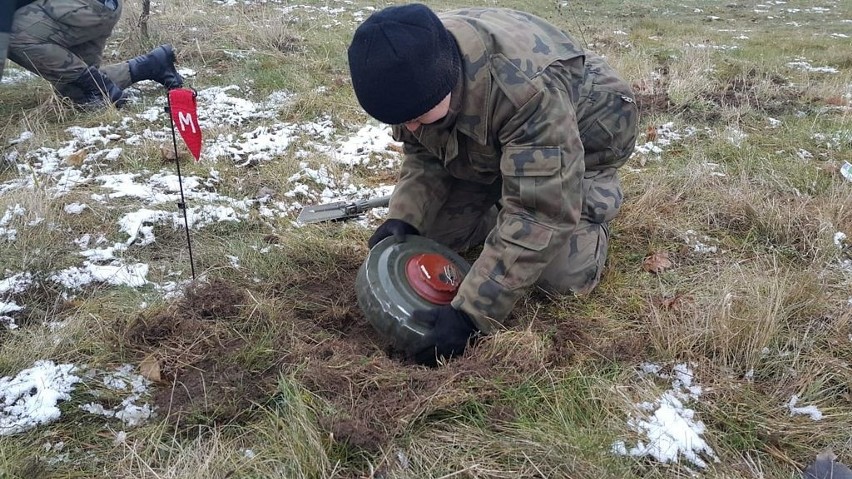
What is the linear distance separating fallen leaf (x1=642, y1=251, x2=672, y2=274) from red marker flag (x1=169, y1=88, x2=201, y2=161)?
2071 millimetres

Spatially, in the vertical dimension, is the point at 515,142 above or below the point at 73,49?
above

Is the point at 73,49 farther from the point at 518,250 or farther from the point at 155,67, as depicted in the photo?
the point at 518,250

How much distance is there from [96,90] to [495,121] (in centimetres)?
381

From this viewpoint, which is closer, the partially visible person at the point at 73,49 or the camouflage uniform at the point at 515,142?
the camouflage uniform at the point at 515,142

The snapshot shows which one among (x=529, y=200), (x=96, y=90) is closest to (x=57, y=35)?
(x=96, y=90)

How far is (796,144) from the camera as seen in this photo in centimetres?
427

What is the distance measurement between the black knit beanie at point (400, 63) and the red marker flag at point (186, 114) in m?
Result: 0.75

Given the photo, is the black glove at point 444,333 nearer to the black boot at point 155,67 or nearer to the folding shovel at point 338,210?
the folding shovel at point 338,210

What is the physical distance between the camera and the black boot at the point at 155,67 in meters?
4.93

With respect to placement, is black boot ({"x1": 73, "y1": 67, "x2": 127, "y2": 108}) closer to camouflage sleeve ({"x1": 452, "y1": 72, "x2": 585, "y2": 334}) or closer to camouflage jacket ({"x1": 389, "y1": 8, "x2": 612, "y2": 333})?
camouflage jacket ({"x1": 389, "y1": 8, "x2": 612, "y2": 333})

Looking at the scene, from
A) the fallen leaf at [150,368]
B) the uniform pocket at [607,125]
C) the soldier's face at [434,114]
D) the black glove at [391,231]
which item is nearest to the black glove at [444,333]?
the black glove at [391,231]

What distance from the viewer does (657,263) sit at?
9.41ft

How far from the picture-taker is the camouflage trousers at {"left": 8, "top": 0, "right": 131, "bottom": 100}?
4.46m

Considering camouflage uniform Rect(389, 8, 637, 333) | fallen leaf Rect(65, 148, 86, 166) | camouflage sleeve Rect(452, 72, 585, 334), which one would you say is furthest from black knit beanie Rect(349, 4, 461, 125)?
fallen leaf Rect(65, 148, 86, 166)
